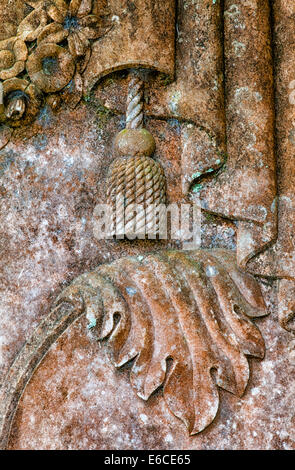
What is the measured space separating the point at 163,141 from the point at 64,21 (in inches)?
15.4

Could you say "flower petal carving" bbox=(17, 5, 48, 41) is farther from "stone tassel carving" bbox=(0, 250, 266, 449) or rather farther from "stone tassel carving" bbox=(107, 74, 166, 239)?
"stone tassel carving" bbox=(0, 250, 266, 449)

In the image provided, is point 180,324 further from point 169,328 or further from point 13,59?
point 13,59

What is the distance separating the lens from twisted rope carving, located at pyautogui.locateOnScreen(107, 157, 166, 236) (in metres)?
1.49

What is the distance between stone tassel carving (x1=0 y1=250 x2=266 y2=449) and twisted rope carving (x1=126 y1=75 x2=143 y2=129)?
0.35m

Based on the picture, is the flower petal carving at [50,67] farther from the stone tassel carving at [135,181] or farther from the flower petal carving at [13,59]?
the stone tassel carving at [135,181]

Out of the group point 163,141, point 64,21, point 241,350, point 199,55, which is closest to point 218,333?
point 241,350

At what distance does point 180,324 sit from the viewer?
1457 millimetres

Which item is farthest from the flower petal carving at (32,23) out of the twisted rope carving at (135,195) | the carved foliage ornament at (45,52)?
the twisted rope carving at (135,195)

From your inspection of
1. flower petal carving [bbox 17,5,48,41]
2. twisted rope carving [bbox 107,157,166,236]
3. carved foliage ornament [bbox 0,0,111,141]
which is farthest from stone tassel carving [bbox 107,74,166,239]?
flower petal carving [bbox 17,5,48,41]

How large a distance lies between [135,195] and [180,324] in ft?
1.07

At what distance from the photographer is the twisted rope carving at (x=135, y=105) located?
5.21ft

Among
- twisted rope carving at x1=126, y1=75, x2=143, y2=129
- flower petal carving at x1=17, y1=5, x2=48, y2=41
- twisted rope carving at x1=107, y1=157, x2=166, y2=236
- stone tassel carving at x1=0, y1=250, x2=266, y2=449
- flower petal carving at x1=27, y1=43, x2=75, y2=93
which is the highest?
flower petal carving at x1=17, y1=5, x2=48, y2=41

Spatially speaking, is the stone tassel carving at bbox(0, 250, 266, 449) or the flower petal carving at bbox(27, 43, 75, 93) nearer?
the stone tassel carving at bbox(0, 250, 266, 449)
